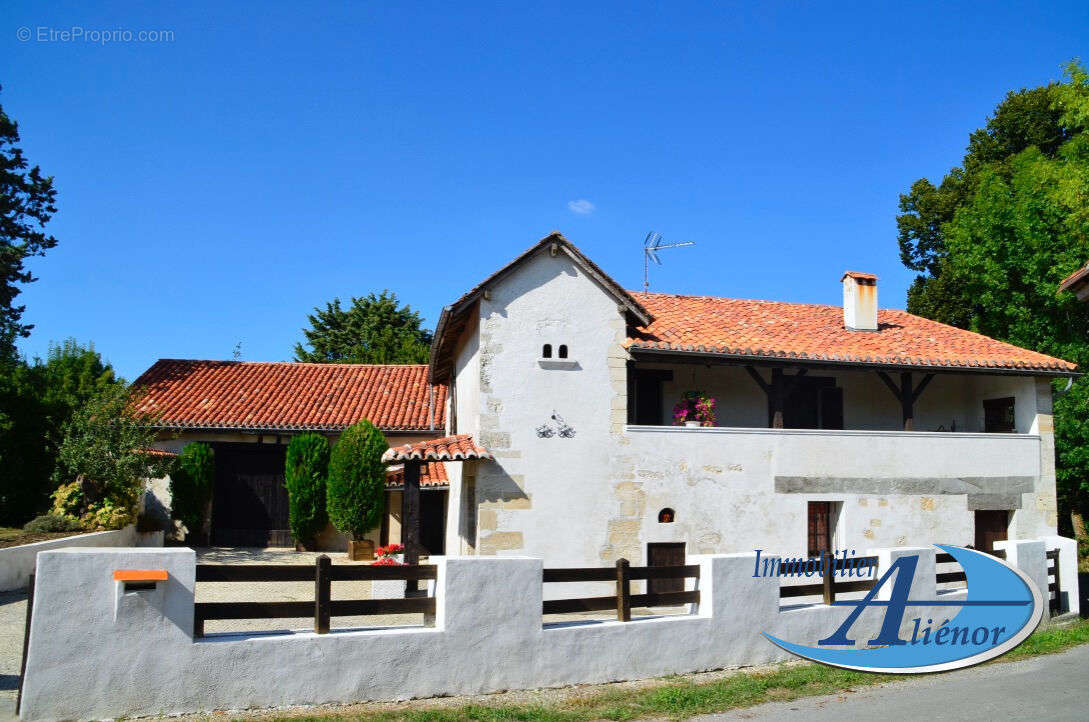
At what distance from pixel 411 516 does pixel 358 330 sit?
27370 millimetres

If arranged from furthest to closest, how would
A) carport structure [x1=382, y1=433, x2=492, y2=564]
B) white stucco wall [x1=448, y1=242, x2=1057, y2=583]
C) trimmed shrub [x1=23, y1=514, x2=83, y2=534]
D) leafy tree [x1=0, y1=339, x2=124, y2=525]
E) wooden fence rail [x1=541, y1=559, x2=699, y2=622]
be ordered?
1. leafy tree [x1=0, y1=339, x2=124, y2=525]
2. trimmed shrub [x1=23, y1=514, x2=83, y2=534]
3. white stucco wall [x1=448, y1=242, x2=1057, y2=583]
4. carport structure [x1=382, y1=433, x2=492, y2=564]
5. wooden fence rail [x1=541, y1=559, x2=699, y2=622]

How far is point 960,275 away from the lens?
1026 inches

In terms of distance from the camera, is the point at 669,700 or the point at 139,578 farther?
the point at 669,700

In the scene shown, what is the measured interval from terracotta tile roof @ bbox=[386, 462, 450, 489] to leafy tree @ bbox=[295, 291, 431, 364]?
715 inches

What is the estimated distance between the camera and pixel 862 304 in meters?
18.9

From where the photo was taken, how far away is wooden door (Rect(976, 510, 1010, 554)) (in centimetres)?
1711

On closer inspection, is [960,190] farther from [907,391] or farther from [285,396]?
[285,396]

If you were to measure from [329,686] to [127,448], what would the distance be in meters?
11.6

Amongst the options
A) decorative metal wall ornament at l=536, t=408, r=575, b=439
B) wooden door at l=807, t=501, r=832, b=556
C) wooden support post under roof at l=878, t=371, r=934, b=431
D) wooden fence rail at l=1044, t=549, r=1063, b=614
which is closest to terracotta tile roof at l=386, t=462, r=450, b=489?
decorative metal wall ornament at l=536, t=408, r=575, b=439

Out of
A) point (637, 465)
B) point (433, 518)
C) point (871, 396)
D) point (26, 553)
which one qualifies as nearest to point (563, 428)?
point (637, 465)

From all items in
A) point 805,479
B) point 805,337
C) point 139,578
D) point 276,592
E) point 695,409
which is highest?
point 805,337

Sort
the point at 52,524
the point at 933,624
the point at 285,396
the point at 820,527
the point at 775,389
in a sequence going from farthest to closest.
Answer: the point at 285,396 → the point at 775,389 → the point at 820,527 → the point at 52,524 → the point at 933,624

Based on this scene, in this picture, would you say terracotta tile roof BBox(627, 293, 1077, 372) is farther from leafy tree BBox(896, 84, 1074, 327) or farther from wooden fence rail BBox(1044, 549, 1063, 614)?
leafy tree BBox(896, 84, 1074, 327)

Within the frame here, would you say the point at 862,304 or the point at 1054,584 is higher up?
the point at 862,304
